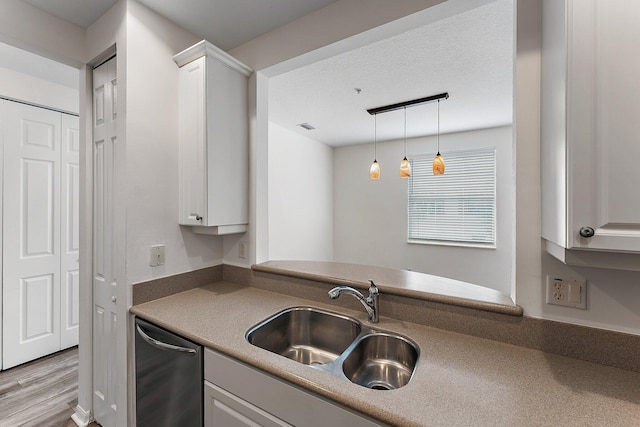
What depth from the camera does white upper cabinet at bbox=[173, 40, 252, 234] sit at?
1.58 metres

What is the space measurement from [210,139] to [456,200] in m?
3.97

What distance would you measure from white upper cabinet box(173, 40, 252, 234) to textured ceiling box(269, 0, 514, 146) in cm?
85

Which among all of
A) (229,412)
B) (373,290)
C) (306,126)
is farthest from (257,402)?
(306,126)

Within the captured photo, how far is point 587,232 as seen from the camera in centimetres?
74

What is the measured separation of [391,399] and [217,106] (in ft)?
5.45

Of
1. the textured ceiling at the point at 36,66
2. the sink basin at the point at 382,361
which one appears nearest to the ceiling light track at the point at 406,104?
the sink basin at the point at 382,361

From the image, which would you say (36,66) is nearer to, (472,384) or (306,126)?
(306,126)

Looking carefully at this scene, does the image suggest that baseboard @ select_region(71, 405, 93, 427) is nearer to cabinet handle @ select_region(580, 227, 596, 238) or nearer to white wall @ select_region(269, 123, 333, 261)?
white wall @ select_region(269, 123, 333, 261)

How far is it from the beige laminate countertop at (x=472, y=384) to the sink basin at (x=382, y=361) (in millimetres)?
54

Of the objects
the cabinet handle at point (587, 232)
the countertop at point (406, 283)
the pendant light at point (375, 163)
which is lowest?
the countertop at point (406, 283)

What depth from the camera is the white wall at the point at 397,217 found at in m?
4.04

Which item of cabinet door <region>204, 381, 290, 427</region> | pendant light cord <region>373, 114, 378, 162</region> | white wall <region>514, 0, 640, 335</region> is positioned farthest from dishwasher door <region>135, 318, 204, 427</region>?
pendant light cord <region>373, 114, 378, 162</region>

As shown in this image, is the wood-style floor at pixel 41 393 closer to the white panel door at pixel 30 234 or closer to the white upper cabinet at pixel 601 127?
the white panel door at pixel 30 234

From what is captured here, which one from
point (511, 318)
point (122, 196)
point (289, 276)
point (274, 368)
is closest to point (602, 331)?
point (511, 318)
